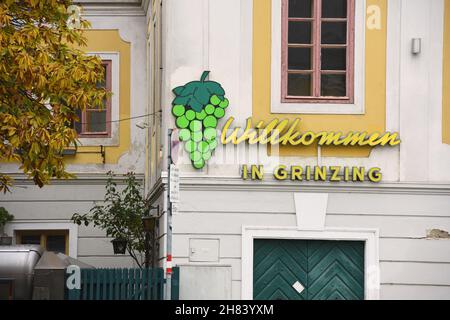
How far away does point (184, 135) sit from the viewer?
18.8 meters

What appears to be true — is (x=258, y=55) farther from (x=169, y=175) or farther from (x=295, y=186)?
(x=169, y=175)

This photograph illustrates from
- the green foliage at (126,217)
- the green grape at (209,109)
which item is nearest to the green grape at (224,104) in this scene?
the green grape at (209,109)

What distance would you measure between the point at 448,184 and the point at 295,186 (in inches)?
92.7

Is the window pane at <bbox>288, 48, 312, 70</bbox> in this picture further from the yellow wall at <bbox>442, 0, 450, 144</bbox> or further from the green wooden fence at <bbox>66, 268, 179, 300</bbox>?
the green wooden fence at <bbox>66, 268, 179, 300</bbox>

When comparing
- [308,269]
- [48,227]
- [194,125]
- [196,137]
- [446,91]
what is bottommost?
[308,269]

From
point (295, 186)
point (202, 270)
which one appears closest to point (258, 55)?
point (295, 186)

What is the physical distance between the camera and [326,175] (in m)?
19.0

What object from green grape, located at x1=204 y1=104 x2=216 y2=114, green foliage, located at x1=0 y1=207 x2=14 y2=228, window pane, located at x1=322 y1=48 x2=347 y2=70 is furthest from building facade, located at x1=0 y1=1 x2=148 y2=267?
window pane, located at x1=322 y1=48 x2=347 y2=70

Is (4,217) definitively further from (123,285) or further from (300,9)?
(300,9)

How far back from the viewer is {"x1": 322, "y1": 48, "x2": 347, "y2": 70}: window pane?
Answer: 1931 centimetres

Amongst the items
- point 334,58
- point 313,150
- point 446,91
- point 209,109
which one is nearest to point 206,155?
point 209,109

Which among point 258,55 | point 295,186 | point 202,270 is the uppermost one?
point 258,55

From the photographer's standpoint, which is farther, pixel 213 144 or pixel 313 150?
pixel 313 150

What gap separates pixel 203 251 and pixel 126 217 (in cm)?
499
